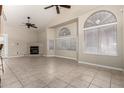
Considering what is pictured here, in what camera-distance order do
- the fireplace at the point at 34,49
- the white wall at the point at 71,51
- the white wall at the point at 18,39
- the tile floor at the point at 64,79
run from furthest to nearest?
1. the fireplace at the point at 34,49
2. the white wall at the point at 18,39
3. the white wall at the point at 71,51
4. the tile floor at the point at 64,79

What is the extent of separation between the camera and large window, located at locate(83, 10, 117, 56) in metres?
3.90

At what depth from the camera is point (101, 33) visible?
4328 millimetres

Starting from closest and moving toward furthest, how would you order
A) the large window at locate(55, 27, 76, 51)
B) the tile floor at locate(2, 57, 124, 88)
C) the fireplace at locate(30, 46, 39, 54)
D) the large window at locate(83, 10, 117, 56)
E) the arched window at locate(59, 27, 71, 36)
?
the tile floor at locate(2, 57, 124, 88) < the large window at locate(83, 10, 117, 56) < the large window at locate(55, 27, 76, 51) < the arched window at locate(59, 27, 71, 36) < the fireplace at locate(30, 46, 39, 54)

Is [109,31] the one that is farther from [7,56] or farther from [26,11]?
[7,56]

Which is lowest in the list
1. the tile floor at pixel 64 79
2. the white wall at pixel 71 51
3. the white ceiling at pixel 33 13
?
the tile floor at pixel 64 79

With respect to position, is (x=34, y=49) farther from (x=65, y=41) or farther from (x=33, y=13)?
(x=33, y=13)

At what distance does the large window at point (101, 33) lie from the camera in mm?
Result: 3901

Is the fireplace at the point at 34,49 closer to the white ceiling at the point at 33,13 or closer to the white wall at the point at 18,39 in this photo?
the white wall at the point at 18,39

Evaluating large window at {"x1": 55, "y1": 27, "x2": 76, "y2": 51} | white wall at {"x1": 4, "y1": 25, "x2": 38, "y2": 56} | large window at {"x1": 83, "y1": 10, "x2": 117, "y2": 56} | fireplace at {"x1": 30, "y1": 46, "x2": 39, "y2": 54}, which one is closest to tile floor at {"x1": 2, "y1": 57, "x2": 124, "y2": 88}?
large window at {"x1": 83, "y1": 10, "x2": 117, "y2": 56}

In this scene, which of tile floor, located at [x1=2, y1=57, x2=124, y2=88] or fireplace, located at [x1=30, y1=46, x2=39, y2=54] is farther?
fireplace, located at [x1=30, y1=46, x2=39, y2=54]

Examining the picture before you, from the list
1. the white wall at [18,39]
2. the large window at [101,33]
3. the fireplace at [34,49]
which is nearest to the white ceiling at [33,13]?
the white wall at [18,39]

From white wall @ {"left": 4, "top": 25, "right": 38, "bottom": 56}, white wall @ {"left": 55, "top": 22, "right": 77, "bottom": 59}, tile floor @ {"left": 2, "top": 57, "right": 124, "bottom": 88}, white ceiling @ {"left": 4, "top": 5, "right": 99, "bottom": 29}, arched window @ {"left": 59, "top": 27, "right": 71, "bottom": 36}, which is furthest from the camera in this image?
white wall @ {"left": 4, "top": 25, "right": 38, "bottom": 56}

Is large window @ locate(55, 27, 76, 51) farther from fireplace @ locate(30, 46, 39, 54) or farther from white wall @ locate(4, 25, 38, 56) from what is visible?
white wall @ locate(4, 25, 38, 56)

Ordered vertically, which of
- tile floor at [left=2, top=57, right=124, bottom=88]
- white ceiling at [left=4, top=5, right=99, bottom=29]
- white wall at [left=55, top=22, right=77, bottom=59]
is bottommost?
tile floor at [left=2, top=57, right=124, bottom=88]
